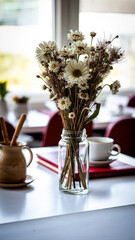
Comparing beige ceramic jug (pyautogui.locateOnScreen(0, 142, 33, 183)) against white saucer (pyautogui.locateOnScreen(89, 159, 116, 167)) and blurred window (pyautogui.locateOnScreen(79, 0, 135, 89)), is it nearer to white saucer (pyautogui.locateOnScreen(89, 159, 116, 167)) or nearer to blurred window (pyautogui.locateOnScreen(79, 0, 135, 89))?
white saucer (pyautogui.locateOnScreen(89, 159, 116, 167))

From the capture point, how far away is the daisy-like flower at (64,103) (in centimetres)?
125

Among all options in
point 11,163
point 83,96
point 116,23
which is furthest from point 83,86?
point 116,23

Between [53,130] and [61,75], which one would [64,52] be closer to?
[61,75]

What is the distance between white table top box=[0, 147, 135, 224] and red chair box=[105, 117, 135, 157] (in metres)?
0.73

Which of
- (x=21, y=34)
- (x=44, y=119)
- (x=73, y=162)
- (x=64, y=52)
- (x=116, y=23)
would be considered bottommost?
(x=73, y=162)

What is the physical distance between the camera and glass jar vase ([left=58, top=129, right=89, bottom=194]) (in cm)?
132

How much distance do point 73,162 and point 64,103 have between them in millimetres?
198

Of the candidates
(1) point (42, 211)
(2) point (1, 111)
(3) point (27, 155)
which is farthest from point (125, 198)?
(2) point (1, 111)

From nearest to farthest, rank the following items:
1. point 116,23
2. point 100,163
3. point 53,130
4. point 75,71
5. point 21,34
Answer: point 75,71 < point 100,163 < point 53,130 < point 21,34 < point 116,23

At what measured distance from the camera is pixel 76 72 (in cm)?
123

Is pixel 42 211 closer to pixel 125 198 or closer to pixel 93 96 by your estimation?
pixel 125 198

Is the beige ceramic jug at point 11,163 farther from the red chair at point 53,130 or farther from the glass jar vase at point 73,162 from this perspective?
the red chair at point 53,130

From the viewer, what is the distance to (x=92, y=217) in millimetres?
1183

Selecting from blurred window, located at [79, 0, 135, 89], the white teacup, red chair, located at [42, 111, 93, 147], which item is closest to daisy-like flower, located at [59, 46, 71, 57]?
the white teacup
